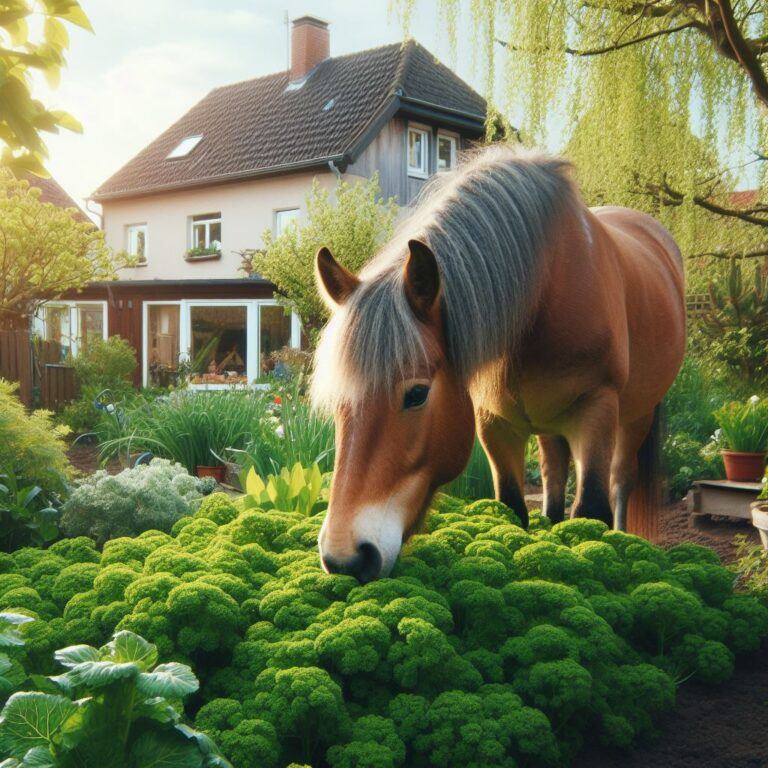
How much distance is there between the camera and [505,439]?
3.61 m

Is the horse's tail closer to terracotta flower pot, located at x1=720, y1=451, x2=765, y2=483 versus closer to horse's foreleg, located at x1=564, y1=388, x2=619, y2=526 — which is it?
horse's foreleg, located at x1=564, y1=388, x2=619, y2=526

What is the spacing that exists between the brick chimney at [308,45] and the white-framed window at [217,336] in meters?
6.95

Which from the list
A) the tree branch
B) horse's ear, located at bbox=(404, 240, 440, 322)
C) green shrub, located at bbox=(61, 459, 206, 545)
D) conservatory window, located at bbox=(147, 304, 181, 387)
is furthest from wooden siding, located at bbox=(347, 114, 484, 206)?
horse's ear, located at bbox=(404, 240, 440, 322)

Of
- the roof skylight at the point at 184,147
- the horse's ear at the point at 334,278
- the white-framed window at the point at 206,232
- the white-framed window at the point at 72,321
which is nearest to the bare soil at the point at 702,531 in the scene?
the horse's ear at the point at 334,278

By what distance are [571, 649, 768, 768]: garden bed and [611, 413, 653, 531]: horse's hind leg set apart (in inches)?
73.7

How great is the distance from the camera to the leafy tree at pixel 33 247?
12094 millimetres

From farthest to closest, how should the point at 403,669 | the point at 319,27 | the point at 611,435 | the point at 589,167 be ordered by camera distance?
the point at 319,27, the point at 589,167, the point at 611,435, the point at 403,669

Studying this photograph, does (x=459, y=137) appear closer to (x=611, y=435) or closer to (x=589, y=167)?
(x=589, y=167)

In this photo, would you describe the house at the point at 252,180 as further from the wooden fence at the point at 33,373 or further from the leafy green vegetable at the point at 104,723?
the leafy green vegetable at the point at 104,723

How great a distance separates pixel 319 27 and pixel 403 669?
74.9 feet

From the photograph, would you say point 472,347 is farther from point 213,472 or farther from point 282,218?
point 282,218

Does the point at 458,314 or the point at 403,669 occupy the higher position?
the point at 458,314

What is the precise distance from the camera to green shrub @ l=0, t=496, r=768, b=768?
2.05 metres

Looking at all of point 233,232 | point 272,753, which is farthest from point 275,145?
point 272,753
